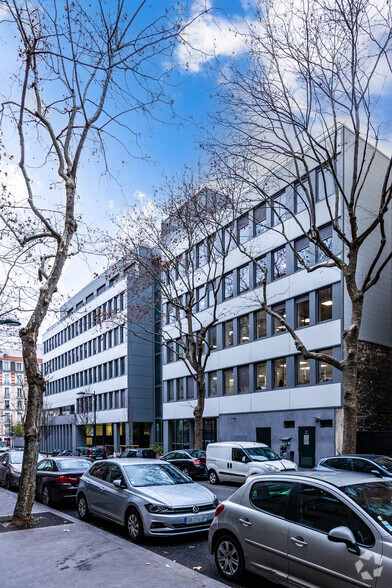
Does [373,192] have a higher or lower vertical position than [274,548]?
higher

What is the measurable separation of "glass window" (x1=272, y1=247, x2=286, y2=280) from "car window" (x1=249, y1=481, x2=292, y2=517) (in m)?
23.4

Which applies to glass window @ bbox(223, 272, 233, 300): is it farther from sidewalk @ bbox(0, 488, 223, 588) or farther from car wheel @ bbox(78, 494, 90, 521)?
sidewalk @ bbox(0, 488, 223, 588)

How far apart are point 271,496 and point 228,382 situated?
27.9 meters

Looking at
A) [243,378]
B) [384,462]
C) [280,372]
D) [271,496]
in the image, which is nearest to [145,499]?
[271,496]

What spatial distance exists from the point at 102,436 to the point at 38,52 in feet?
163

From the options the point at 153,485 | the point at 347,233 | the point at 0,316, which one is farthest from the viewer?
the point at 347,233

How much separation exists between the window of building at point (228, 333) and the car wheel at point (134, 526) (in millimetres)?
24801

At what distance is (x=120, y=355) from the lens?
164 feet

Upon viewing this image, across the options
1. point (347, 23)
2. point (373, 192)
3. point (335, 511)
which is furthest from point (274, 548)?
point (373, 192)

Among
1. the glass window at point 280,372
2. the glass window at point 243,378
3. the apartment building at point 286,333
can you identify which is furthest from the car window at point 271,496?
the glass window at point 243,378

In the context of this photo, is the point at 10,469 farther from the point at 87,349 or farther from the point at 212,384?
the point at 87,349

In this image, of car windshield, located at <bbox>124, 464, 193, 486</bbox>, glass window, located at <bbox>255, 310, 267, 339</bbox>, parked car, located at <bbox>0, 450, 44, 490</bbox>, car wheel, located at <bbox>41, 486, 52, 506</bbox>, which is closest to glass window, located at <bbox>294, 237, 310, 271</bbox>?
glass window, located at <bbox>255, 310, 267, 339</bbox>

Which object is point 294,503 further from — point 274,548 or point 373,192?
point 373,192

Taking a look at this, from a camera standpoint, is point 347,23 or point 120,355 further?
point 120,355
